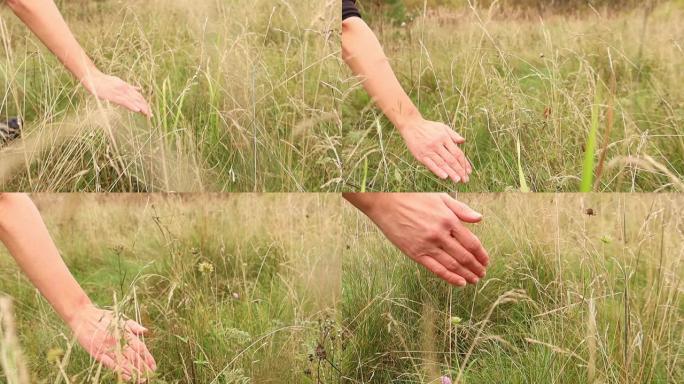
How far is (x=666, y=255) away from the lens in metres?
2.26

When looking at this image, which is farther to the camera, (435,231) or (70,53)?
(70,53)

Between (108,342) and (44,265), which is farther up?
(44,265)

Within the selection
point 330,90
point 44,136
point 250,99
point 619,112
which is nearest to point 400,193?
point 330,90

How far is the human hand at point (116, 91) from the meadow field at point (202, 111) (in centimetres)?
2

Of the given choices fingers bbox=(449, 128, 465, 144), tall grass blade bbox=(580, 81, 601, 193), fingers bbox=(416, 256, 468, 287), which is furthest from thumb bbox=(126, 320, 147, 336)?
tall grass blade bbox=(580, 81, 601, 193)

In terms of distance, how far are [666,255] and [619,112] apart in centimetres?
→ 42

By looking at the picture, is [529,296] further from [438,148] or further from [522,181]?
[438,148]

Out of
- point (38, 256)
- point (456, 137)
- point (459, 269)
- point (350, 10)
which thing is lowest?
point (459, 269)

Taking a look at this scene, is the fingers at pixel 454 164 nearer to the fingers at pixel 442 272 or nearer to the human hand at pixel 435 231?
the human hand at pixel 435 231

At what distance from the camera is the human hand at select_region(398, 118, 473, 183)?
2.30 metres

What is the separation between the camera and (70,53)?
2.40m

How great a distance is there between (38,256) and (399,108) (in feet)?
3.73

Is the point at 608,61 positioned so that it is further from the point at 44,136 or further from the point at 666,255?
the point at 44,136

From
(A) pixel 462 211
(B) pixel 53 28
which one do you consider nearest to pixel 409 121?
(A) pixel 462 211
